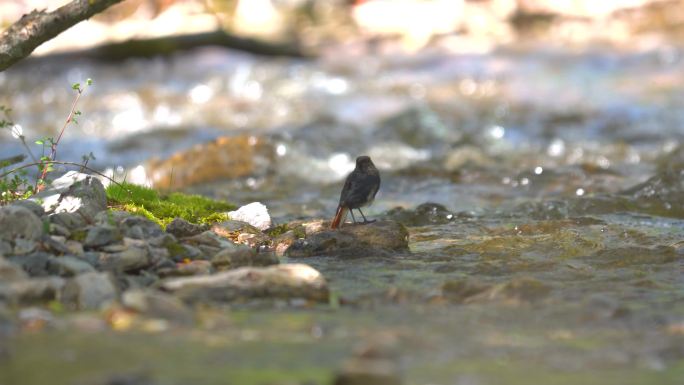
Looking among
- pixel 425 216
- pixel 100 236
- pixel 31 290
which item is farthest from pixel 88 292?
pixel 425 216

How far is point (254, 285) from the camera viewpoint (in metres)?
5.57

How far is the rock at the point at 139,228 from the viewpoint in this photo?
6547 millimetres

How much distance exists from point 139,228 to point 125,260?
2.20ft

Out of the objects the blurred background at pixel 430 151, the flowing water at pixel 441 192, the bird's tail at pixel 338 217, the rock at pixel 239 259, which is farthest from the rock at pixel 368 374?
the bird's tail at pixel 338 217

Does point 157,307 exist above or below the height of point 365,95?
below

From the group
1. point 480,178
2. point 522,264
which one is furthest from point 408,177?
point 522,264

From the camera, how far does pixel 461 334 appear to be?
4.90m

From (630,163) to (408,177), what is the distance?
12.2 ft

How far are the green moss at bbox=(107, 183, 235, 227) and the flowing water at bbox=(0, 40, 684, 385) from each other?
151 cm

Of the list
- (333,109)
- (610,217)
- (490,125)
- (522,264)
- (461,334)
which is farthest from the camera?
Result: (333,109)

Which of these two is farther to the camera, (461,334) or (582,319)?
(582,319)

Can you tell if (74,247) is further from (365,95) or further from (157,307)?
(365,95)

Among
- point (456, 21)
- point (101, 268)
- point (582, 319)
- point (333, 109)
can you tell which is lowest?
point (582, 319)

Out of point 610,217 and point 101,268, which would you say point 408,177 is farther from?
point 101,268
